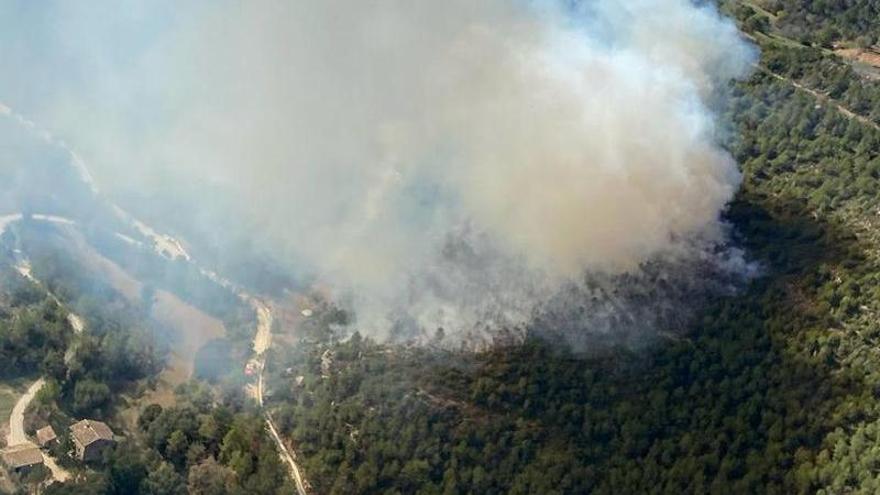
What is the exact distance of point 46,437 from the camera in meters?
35.2

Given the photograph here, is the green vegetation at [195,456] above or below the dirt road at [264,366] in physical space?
below

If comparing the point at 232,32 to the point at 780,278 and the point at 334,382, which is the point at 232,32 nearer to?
the point at 334,382

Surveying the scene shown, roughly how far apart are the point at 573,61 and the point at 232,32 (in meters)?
14.4

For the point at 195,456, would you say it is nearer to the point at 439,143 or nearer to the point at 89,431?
the point at 89,431

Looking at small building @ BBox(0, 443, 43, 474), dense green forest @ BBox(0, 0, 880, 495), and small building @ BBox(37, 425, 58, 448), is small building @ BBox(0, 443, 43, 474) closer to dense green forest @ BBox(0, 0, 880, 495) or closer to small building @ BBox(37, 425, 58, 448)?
small building @ BBox(37, 425, 58, 448)

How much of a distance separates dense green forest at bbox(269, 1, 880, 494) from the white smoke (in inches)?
92.2

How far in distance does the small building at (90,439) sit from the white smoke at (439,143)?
8174 millimetres

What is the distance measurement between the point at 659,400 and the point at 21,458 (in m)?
16.9

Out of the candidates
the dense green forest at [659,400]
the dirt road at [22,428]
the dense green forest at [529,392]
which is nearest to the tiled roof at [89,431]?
the dense green forest at [529,392]

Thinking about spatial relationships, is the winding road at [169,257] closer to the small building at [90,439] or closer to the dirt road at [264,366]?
the dirt road at [264,366]

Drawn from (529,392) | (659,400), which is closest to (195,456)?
(529,392)

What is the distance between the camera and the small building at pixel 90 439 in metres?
34.8

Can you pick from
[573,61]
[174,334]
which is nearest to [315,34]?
[573,61]

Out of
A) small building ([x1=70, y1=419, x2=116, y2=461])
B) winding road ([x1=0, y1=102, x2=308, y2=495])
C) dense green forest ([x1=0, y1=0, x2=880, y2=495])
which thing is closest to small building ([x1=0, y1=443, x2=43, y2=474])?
winding road ([x1=0, y1=102, x2=308, y2=495])
